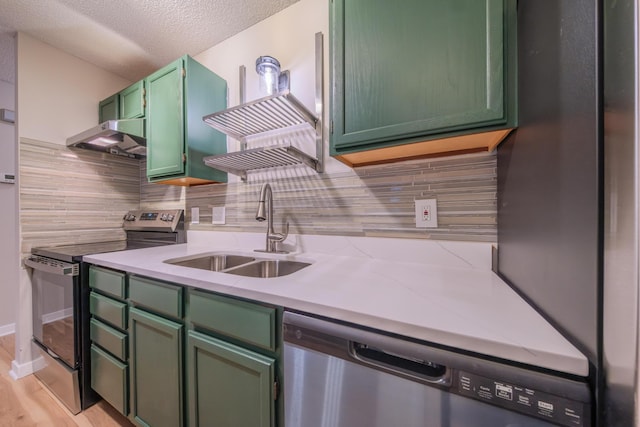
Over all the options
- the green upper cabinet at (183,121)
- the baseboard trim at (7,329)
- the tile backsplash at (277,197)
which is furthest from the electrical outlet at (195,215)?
the baseboard trim at (7,329)

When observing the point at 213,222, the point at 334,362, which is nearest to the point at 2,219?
the point at 213,222

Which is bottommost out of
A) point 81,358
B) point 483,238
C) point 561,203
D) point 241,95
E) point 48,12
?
point 81,358

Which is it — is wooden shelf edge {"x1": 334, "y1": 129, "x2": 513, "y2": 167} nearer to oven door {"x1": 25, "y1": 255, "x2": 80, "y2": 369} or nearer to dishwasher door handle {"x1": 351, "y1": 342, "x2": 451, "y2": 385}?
dishwasher door handle {"x1": 351, "y1": 342, "x2": 451, "y2": 385}

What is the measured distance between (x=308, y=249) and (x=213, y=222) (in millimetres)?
814

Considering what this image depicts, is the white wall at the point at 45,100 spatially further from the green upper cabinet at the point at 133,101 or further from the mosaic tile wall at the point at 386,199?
the mosaic tile wall at the point at 386,199

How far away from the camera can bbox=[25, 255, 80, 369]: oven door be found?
1321 mm

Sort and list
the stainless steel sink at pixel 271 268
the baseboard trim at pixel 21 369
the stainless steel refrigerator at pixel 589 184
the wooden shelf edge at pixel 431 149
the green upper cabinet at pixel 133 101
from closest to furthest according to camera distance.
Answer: the stainless steel refrigerator at pixel 589 184
the wooden shelf edge at pixel 431 149
the stainless steel sink at pixel 271 268
the baseboard trim at pixel 21 369
the green upper cabinet at pixel 133 101

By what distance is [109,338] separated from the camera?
1.21m

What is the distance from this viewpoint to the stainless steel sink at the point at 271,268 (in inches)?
49.1

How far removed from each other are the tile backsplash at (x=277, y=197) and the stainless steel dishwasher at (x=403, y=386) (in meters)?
0.66

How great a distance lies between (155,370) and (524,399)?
4.25 ft

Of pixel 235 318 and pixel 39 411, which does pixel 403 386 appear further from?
pixel 39 411

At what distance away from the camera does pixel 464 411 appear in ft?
1.56

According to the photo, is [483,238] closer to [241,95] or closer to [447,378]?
[447,378]
